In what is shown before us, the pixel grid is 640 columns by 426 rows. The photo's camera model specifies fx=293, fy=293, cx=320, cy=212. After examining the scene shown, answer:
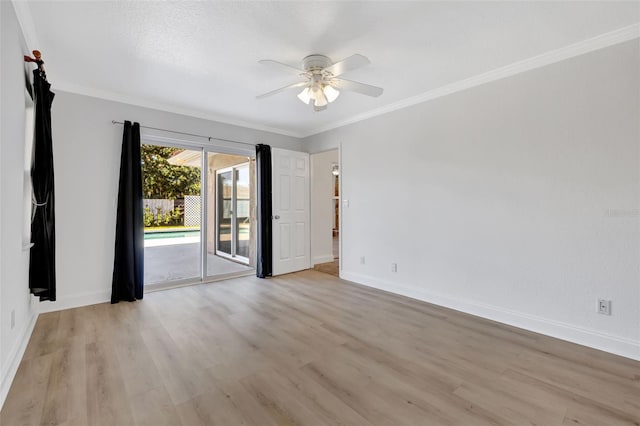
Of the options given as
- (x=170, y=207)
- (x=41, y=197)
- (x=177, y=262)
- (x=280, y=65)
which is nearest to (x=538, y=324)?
(x=280, y=65)

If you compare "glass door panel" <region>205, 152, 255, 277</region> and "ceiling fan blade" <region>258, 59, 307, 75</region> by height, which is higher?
"ceiling fan blade" <region>258, 59, 307, 75</region>

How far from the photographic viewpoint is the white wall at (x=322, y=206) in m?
5.86

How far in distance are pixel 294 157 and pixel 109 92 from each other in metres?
2.75

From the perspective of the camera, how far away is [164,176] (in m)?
4.91

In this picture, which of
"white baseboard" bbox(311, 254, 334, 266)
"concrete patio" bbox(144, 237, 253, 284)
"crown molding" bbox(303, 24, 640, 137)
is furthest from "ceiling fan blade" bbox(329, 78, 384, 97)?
"white baseboard" bbox(311, 254, 334, 266)

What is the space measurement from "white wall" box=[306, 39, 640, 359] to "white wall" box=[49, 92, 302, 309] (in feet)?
11.6

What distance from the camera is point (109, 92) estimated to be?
355 centimetres

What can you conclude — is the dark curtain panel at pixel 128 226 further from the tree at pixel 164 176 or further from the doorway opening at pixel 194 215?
the tree at pixel 164 176

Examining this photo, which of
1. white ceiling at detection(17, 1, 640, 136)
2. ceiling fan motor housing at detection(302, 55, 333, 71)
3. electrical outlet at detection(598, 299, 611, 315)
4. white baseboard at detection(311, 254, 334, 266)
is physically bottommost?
white baseboard at detection(311, 254, 334, 266)

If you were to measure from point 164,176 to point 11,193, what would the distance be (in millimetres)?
2965

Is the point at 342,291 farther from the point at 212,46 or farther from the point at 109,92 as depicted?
the point at 109,92

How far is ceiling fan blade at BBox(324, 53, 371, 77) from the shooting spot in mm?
2248

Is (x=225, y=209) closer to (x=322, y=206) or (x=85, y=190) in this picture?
(x=322, y=206)

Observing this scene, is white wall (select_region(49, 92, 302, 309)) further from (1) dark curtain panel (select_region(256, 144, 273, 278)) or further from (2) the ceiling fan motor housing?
(2) the ceiling fan motor housing
